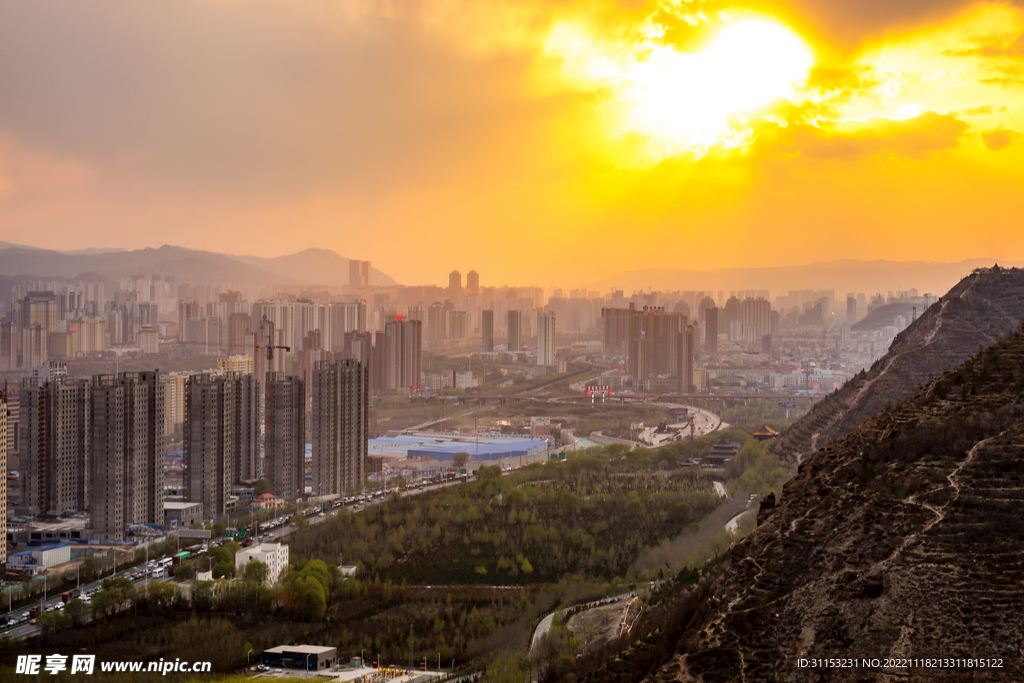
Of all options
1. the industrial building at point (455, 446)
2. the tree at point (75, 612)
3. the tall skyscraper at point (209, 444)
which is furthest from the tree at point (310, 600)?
the industrial building at point (455, 446)

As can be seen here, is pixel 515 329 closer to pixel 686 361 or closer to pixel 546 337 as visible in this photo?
pixel 546 337

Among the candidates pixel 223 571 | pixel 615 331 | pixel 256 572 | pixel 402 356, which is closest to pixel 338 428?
pixel 223 571

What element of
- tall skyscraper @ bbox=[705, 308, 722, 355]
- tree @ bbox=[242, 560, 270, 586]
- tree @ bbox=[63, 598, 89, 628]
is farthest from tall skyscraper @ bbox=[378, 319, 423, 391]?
tree @ bbox=[63, 598, 89, 628]

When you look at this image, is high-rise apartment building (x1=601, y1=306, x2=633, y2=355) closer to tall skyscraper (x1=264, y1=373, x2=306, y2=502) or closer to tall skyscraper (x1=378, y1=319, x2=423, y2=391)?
tall skyscraper (x1=378, y1=319, x2=423, y2=391)

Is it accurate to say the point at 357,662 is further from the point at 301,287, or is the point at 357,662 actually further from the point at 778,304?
the point at 778,304

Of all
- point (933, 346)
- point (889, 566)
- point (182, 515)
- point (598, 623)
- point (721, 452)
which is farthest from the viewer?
point (721, 452)
